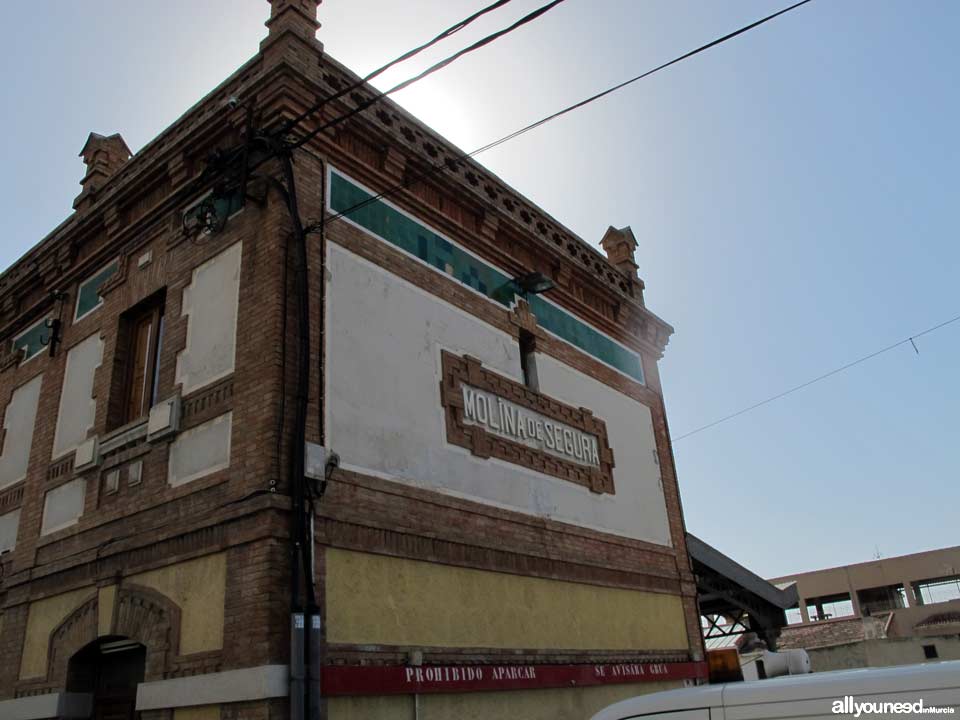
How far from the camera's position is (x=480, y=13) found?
7.19 metres

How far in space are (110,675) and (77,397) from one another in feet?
13.8

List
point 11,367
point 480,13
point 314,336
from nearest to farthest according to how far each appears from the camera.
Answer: point 480,13
point 314,336
point 11,367

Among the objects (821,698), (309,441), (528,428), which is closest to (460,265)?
(528,428)

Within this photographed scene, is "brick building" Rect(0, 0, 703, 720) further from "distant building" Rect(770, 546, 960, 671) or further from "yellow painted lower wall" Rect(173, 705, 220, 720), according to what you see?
"distant building" Rect(770, 546, 960, 671)

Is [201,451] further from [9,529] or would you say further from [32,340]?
[32,340]

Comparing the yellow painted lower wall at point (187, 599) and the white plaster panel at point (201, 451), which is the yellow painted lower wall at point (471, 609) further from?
the white plaster panel at point (201, 451)

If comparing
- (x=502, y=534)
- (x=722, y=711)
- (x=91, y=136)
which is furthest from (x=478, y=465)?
(x=91, y=136)

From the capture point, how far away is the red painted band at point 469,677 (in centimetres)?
839

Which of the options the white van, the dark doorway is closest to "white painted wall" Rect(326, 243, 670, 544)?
the dark doorway

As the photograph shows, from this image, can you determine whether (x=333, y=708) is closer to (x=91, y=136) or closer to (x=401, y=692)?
(x=401, y=692)

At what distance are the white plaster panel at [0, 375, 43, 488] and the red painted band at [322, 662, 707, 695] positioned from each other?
24.2 ft

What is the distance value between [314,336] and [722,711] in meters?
6.44

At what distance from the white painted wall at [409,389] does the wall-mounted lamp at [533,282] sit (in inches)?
48.2

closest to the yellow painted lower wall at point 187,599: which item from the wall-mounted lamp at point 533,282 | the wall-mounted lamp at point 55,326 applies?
the wall-mounted lamp at point 55,326
